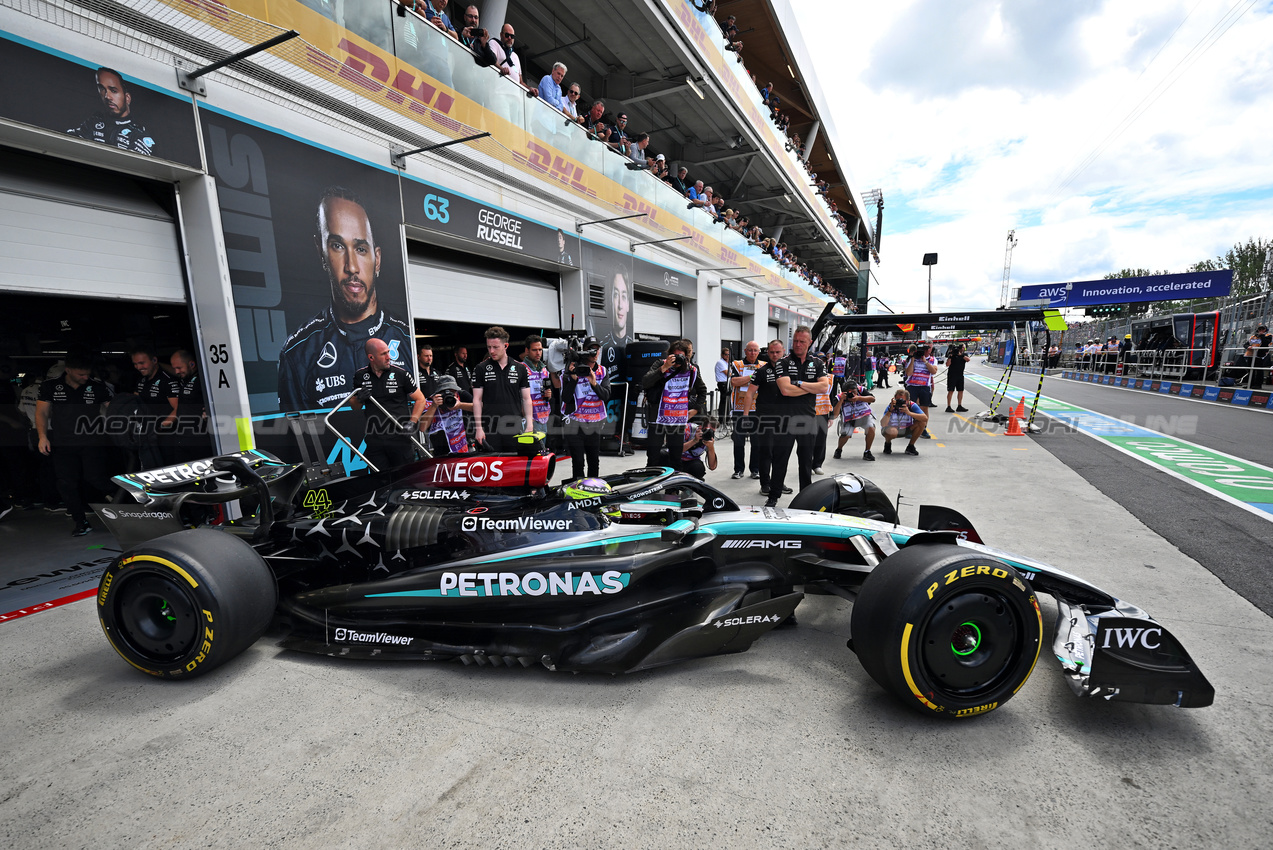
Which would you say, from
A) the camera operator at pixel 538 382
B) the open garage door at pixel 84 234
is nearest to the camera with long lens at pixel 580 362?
the camera operator at pixel 538 382

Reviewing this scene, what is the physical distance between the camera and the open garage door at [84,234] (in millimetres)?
3785

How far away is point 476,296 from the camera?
808 centimetres

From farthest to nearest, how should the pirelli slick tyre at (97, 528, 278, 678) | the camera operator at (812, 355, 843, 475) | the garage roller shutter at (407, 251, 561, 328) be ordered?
the garage roller shutter at (407, 251, 561, 328)
the camera operator at (812, 355, 843, 475)
the pirelli slick tyre at (97, 528, 278, 678)

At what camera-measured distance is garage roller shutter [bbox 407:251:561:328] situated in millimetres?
7156

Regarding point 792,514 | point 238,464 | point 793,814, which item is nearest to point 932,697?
point 793,814

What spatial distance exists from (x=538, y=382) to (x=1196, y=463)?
8.22 metres

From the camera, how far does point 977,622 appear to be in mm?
2100

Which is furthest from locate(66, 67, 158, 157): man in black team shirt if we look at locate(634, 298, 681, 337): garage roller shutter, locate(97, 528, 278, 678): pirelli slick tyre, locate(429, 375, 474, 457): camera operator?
locate(634, 298, 681, 337): garage roller shutter

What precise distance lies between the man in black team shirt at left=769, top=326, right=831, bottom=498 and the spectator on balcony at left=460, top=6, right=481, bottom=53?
6099 mm

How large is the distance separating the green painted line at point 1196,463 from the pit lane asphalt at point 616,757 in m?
3.47

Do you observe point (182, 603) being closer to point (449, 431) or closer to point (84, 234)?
point (84, 234)

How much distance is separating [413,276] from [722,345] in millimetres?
12709

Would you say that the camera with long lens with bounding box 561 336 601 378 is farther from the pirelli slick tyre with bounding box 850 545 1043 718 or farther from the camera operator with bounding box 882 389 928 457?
the camera operator with bounding box 882 389 928 457

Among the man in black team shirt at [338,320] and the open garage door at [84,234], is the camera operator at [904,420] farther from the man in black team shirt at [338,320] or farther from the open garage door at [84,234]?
the open garage door at [84,234]
